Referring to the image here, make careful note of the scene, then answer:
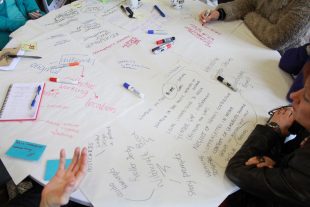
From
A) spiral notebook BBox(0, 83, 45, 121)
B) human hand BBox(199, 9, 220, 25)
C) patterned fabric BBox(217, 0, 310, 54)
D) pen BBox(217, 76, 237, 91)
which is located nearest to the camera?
spiral notebook BBox(0, 83, 45, 121)

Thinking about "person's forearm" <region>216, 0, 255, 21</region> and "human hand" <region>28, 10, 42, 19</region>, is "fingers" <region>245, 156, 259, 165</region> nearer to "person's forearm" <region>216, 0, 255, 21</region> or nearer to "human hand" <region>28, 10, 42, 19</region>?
"person's forearm" <region>216, 0, 255, 21</region>

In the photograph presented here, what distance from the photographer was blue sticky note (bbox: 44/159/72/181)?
855mm

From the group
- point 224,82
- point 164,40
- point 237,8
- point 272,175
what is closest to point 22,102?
point 164,40

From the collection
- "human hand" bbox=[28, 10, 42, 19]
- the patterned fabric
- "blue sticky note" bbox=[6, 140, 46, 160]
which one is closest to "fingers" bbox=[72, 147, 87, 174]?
"blue sticky note" bbox=[6, 140, 46, 160]

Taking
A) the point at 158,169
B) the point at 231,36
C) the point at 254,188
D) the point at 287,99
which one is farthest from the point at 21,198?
the point at 231,36

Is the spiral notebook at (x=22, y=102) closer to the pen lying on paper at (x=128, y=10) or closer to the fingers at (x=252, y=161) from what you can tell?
the pen lying on paper at (x=128, y=10)

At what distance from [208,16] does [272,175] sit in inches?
37.6

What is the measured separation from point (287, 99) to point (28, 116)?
1015 millimetres

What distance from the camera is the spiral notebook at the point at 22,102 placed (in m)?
1.02

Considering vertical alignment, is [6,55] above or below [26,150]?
above

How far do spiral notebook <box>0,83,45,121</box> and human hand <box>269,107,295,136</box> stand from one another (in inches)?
35.1

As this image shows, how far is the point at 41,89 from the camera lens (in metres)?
1.11

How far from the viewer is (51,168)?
0.87 meters

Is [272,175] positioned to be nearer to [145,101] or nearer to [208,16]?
[145,101]
